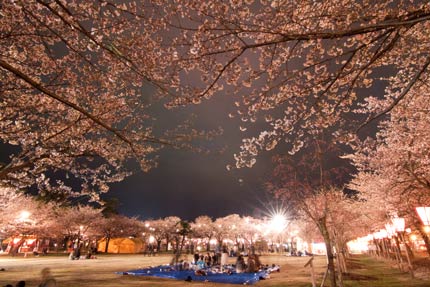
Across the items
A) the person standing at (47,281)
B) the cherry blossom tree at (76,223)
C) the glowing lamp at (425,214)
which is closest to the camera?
the person standing at (47,281)

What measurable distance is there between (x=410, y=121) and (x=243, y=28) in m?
10.5

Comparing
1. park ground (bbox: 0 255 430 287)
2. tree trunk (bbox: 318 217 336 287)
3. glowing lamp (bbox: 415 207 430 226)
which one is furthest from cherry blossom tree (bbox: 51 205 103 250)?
glowing lamp (bbox: 415 207 430 226)

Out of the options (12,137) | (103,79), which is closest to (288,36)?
(103,79)

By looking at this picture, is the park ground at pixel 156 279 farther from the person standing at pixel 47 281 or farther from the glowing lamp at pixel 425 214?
the person standing at pixel 47 281

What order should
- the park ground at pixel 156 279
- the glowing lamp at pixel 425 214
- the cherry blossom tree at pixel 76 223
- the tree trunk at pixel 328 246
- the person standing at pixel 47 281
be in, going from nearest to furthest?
the person standing at pixel 47 281 → the glowing lamp at pixel 425 214 → the tree trunk at pixel 328 246 → the park ground at pixel 156 279 → the cherry blossom tree at pixel 76 223

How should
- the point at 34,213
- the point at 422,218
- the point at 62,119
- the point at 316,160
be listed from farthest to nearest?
the point at 34,213
the point at 316,160
the point at 62,119
the point at 422,218

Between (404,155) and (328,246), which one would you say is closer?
(328,246)

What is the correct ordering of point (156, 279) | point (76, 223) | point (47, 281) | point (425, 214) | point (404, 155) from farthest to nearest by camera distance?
point (76, 223), point (156, 279), point (404, 155), point (425, 214), point (47, 281)

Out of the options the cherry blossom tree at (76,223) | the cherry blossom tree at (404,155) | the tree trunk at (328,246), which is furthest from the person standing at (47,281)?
the cherry blossom tree at (76,223)

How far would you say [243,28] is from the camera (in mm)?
4984

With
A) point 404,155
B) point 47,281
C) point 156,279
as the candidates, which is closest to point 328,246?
point 404,155

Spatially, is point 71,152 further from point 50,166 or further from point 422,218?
point 422,218

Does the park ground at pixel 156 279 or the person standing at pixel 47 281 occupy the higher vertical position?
the person standing at pixel 47 281

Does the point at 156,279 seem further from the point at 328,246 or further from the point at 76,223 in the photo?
the point at 76,223
